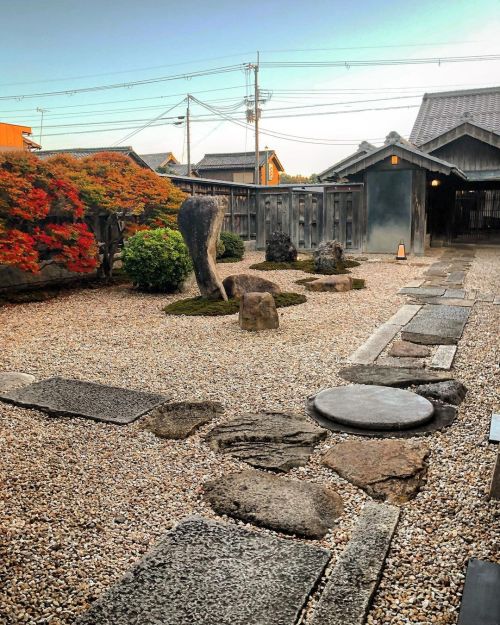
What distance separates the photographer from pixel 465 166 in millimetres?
18516

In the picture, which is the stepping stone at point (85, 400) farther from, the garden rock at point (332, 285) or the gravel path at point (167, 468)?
the garden rock at point (332, 285)

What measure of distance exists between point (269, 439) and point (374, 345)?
2755 millimetres

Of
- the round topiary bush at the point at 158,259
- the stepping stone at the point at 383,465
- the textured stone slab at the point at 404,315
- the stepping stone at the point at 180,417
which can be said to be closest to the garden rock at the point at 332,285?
the textured stone slab at the point at 404,315

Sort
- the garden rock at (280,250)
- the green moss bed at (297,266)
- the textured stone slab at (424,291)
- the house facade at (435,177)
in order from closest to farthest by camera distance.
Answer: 1. the textured stone slab at (424,291)
2. the green moss bed at (297,266)
3. the garden rock at (280,250)
4. the house facade at (435,177)

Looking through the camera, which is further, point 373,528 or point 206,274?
point 206,274

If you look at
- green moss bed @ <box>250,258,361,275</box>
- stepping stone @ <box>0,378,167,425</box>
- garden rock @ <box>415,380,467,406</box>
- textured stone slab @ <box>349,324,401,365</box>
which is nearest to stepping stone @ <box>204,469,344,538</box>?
stepping stone @ <box>0,378,167,425</box>

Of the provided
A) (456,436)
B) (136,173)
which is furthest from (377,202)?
(456,436)

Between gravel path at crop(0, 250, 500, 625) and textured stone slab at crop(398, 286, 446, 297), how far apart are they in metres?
2.26

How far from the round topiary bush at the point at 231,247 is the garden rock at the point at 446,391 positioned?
1083cm

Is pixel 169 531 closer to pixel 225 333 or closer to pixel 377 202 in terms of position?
pixel 225 333

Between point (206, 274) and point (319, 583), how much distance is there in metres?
6.78

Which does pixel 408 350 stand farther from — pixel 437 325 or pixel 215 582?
pixel 215 582

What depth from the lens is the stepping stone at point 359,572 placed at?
6.66 feet

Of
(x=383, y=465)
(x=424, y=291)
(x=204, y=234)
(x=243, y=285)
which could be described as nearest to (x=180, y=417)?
(x=383, y=465)
